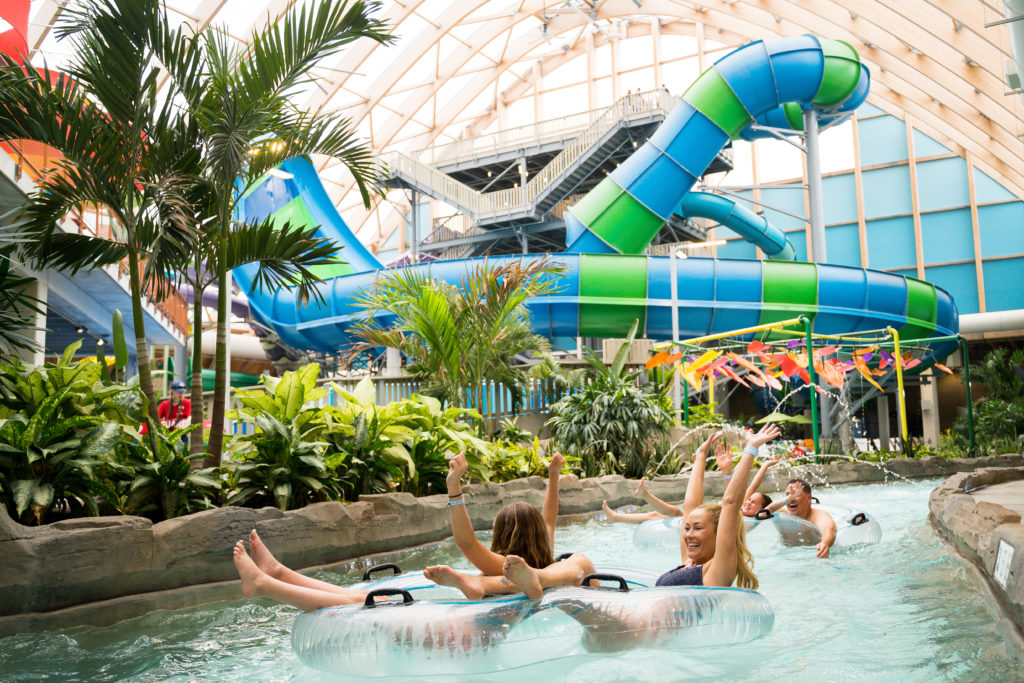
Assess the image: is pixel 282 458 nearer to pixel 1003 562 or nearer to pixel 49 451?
pixel 49 451

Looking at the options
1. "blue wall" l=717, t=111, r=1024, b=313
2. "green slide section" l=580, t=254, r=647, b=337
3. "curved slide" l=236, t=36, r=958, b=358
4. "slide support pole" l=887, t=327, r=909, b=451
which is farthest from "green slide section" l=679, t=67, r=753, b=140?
"blue wall" l=717, t=111, r=1024, b=313

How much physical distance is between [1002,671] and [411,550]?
13.9 feet

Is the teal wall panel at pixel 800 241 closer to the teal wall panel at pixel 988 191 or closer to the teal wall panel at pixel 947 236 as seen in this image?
the teal wall panel at pixel 947 236

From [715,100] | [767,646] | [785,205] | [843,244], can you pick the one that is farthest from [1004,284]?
[767,646]

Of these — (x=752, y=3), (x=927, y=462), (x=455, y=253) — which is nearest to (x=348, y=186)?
(x=455, y=253)

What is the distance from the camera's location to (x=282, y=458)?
5.55 metres

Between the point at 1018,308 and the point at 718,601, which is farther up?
the point at 1018,308

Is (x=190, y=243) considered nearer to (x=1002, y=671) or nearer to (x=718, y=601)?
(x=718, y=601)

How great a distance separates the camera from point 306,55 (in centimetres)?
563

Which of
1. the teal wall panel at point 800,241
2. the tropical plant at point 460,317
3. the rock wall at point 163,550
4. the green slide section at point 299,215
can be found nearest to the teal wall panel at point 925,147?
the teal wall panel at point 800,241

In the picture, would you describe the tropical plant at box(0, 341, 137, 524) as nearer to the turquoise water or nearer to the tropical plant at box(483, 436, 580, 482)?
the turquoise water

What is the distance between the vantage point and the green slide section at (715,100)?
611 inches

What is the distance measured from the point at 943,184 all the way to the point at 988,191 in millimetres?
1217

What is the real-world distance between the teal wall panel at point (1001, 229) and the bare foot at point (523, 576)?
24.6 m
